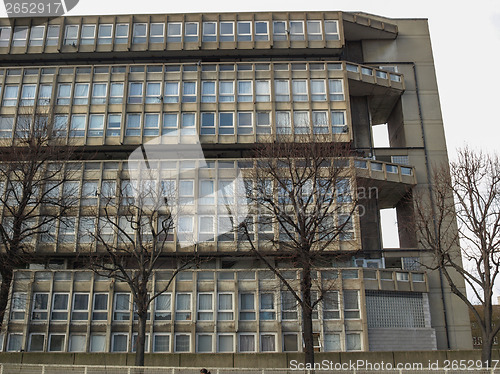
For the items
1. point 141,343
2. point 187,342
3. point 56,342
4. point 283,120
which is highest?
point 283,120

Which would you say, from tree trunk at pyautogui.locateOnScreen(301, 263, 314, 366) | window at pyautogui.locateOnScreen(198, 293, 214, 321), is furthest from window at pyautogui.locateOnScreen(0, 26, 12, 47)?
tree trunk at pyautogui.locateOnScreen(301, 263, 314, 366)

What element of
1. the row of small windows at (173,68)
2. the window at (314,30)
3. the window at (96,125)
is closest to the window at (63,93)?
the row of small windows at (173,68)

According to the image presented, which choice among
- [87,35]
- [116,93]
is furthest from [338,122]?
[87,35]

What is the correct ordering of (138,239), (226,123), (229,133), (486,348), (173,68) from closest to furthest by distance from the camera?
1. (486,348)
2. (138,239)
3. (229,133)
4. (226,123)
5. (173,68)

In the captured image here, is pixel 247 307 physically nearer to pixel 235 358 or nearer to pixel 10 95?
pixel 235 358

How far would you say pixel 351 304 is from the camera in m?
30.3

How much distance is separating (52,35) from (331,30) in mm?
20718

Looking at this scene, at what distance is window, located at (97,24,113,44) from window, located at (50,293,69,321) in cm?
1896

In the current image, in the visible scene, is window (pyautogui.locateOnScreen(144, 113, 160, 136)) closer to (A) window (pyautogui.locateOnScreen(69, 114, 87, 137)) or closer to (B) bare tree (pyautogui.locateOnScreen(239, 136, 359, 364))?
(A) window (pyautogui.locateOnScreen(69, 114, 87, 137))

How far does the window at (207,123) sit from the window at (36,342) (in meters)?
16.0

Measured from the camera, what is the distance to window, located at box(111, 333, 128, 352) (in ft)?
96.9

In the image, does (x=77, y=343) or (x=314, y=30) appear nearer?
(x=77, y=343)

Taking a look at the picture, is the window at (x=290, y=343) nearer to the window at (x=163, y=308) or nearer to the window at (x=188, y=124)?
the window at (x=163, y=308)
